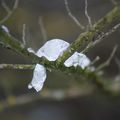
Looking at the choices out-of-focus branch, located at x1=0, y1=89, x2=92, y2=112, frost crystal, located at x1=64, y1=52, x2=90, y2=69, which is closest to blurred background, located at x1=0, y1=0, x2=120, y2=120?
out-of-focus branch, located at x1=0, y1=89, x2=92, y2=112

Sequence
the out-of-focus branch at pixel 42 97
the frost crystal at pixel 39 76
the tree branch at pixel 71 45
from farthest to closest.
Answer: the out-of-focus branch at pixel 42 97 → the frost crystal at pixel 39 76 → the tree branch at pixel 71 45

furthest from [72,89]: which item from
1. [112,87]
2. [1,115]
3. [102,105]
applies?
[1,115]

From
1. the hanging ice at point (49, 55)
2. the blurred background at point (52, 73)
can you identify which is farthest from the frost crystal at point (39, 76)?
the blurred background at point (52, 73)

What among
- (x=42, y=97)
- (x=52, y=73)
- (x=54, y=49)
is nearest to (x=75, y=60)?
(x=54, y=49)

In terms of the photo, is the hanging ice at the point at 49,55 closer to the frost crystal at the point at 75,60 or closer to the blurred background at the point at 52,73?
the frost crystal at the point at 75,60

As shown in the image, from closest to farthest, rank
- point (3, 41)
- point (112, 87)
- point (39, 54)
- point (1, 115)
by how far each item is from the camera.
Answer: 1. point (3, 41)
2. point (39, 54)
3. point (112, 87)
4. point (1, 115)

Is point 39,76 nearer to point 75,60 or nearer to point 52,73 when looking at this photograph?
point 75,60

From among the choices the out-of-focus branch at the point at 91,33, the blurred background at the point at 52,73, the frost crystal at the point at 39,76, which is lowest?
the frost crystal at the point at 39,76

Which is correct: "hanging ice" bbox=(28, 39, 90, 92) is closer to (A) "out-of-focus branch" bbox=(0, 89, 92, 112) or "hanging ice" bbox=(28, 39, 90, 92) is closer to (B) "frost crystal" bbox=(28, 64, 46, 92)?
(B) "frost crystal" bbox=(28, 64, 46, 92)

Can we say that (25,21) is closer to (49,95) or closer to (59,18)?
(59,18)

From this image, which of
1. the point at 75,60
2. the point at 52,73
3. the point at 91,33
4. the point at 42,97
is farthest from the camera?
the point at 52,73

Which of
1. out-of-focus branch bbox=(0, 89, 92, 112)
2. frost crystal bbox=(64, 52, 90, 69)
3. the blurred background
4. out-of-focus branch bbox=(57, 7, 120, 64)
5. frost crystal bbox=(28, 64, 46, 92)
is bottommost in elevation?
frost crystal bbox=(28, 64, 46, 92)
